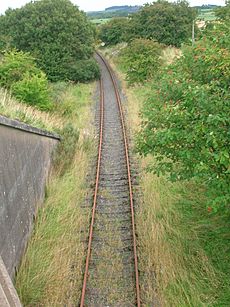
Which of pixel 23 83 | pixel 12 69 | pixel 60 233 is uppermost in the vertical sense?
pixel 12 69

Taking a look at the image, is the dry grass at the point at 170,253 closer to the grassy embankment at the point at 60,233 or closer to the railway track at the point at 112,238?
the railway track at the point at 112,238

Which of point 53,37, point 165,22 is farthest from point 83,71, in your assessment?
point 165,22

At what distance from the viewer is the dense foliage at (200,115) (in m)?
6.52

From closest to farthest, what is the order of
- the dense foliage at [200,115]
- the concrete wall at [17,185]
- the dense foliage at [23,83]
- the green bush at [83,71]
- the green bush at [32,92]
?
the dense foliage at [200,115]
the concrete wall at [17,185]
the green bush at [32,92]
the dense foliage at [23,83]
the green bush at [83,71]

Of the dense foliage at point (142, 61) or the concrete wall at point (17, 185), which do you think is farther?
the dense foliage at point (142, 61)

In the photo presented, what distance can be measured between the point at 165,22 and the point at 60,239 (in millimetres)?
34674

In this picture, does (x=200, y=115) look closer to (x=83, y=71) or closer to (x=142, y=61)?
(x=142, y=61)

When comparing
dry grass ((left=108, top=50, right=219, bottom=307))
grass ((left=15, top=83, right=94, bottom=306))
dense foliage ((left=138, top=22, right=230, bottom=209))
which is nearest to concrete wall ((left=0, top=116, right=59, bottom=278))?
grass ((left=15, top=83, right=94, bottom=306))

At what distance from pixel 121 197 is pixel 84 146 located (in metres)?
4.38

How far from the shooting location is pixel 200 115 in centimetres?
664

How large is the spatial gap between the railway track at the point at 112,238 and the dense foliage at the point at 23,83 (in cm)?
454

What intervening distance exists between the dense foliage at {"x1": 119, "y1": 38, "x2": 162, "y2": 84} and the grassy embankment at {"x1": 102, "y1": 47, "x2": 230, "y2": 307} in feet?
60.5

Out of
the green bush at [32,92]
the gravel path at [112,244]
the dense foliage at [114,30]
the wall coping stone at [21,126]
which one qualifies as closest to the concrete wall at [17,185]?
the wall coping stone at [21,126]

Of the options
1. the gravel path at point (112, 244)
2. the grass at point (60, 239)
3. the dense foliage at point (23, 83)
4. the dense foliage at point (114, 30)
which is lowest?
the gravel path at point (112, 244)
